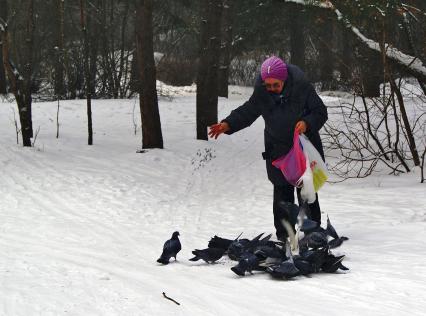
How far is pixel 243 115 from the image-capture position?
5387 millimetres

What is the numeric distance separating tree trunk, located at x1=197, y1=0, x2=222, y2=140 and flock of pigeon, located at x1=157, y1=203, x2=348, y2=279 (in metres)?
8.39

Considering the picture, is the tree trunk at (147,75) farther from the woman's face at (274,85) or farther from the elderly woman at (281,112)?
the woman's face at (274,85)

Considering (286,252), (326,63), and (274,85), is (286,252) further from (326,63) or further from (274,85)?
(326,63)

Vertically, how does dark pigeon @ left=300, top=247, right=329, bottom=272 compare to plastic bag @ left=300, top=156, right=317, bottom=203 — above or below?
below

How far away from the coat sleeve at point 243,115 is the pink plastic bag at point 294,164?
457mm

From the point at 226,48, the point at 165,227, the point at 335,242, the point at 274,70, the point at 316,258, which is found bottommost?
the point at 165,227

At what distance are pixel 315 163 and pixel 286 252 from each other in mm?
893

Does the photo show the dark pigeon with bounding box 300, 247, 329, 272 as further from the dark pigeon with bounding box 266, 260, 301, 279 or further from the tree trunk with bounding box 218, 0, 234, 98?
the tree trunk with bounding box 218, 0, 234, 98

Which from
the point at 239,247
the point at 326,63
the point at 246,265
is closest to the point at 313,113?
the point at 239,247

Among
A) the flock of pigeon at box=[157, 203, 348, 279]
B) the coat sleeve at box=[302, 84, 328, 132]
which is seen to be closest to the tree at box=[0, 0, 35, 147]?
the flock of pigeon at box=[157, 203, 348, 279]

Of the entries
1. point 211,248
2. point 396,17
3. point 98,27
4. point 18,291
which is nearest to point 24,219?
point 211,248

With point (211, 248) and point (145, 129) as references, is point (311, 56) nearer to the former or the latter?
point (145, 129)

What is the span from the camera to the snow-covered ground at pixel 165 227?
3.57 m

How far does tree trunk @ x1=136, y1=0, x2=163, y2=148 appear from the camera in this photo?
11.6m
